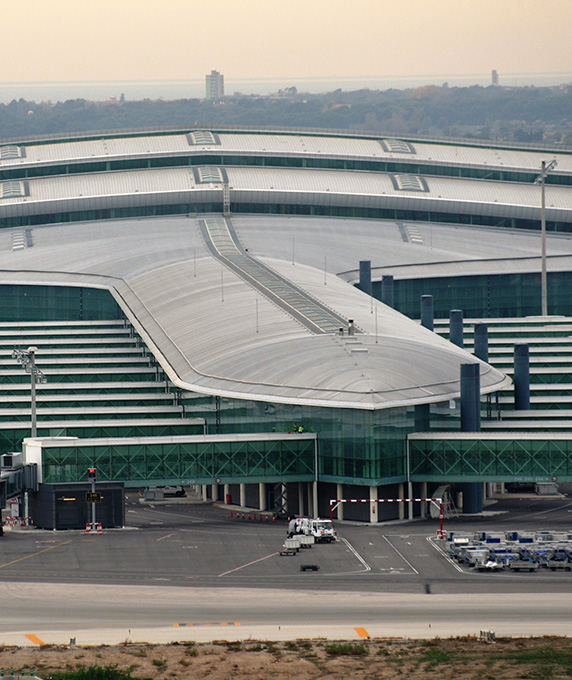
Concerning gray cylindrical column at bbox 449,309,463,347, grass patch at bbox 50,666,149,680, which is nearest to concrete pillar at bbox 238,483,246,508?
gray cylindrical column at bbox 449,309,463,347

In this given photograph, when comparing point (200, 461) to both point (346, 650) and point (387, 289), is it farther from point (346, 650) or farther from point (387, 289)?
point (387, 289)

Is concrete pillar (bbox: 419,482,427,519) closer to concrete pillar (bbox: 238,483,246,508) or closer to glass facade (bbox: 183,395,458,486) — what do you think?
glass facade (bbox: 183,395,458,486)

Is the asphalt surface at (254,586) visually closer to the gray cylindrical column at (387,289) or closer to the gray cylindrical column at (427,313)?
the gray cylindrical column at (427,313)

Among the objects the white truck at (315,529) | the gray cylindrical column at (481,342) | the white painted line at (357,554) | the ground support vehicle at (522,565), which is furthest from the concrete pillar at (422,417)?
the gray cylindrical column at (481,342)

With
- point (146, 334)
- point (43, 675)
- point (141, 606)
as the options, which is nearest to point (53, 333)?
point (146, 334)

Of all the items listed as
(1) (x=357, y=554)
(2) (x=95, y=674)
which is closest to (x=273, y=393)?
(1) (x=357, y=554)

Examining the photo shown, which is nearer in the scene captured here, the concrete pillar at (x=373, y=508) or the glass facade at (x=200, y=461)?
the concrete pillar at (x=373, y=508)
